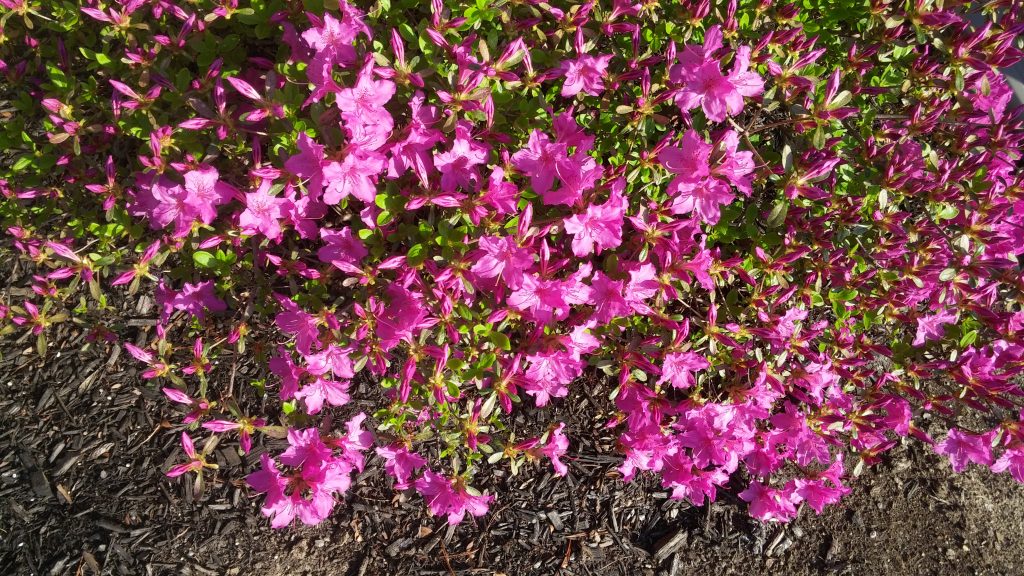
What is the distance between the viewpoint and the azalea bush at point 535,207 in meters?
2.01

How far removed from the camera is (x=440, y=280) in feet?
6.61

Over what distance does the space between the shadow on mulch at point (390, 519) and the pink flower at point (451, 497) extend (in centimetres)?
51

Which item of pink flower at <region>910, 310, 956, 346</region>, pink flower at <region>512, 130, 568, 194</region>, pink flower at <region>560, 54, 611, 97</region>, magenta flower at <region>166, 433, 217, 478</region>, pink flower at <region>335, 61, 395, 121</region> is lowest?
magenta flower at <region>166, 433, 217, 478</region>

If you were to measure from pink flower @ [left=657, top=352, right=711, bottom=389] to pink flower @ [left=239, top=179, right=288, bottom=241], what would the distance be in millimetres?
1326

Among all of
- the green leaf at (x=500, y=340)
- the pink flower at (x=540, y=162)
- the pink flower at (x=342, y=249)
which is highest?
the pink flower at (x=540, y=162)

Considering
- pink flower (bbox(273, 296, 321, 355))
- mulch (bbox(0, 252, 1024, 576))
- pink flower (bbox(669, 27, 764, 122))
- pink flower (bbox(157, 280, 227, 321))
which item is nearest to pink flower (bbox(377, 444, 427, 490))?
mulch (bbox(0, 252, 1024, 576))

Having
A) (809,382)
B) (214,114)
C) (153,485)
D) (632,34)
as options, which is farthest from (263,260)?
(809,382)

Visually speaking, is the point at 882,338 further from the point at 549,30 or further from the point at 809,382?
the point at 549,30

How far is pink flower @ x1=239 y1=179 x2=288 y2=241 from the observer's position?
1.95 meters

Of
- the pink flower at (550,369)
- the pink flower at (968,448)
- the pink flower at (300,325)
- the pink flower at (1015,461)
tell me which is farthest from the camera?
the pink flower at (968,448)

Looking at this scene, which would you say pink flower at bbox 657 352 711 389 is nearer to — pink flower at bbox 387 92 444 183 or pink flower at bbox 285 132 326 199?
pink flower at bbox 387 92 444 183

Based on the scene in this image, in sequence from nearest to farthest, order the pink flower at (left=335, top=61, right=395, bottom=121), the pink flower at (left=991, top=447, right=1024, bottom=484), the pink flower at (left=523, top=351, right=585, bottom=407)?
the pink flower at (left=335, top=61, right=395, bottom=121)
the pink flower at (left=523, top=351, right=585, bottom=407)
the pink flower at (left=991, top=447, right=1024, bottom=484)

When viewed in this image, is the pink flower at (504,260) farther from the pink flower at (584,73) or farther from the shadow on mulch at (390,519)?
the shadow on mulch at (390,519)

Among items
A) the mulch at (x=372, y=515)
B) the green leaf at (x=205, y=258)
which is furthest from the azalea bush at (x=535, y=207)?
the mulch at (x=372, y=515)
